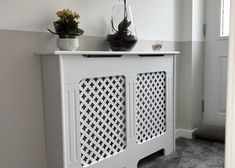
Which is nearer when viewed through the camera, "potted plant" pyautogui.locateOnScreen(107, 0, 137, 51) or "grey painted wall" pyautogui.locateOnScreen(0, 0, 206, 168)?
"grey painted wall" pyautogui.locateOnScreen(0, 0, 206, 168)

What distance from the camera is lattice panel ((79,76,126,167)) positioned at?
1662 millimetres

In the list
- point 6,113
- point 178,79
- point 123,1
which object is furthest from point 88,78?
point 178,79

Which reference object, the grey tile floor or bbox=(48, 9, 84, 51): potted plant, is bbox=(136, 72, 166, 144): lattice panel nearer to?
the grey tile floor

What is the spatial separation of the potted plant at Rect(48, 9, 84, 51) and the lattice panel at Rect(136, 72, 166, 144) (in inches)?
26.0

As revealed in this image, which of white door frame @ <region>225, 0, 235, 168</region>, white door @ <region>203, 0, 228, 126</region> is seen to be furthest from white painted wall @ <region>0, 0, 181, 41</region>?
white door frame @ <region>225, 0, 235, 168</region>

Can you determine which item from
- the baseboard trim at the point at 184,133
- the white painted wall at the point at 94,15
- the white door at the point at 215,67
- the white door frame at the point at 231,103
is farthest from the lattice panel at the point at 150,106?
the white door frame at the point at 231,103

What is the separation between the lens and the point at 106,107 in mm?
1787

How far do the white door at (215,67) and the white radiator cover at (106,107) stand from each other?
706 mm

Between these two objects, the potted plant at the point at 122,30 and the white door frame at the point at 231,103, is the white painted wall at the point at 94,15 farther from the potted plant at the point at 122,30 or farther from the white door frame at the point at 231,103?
the white door frame at the point at 231,103

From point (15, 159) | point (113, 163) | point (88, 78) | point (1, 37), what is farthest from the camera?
point (113, 163)

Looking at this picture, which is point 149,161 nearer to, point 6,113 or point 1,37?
point 6,113

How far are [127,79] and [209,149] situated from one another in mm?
1158

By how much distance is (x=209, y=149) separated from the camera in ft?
8.03

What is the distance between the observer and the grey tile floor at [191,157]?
2123 millimetres
